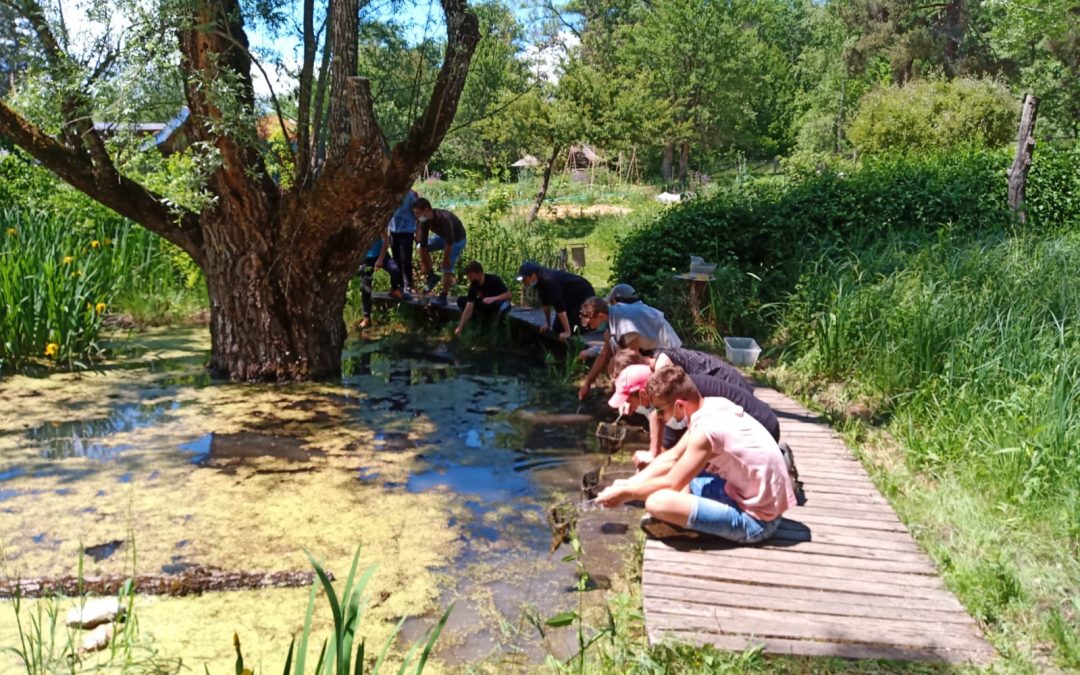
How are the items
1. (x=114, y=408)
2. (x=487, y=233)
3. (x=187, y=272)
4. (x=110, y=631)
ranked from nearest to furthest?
(x=110, y=631) → (x=114, y=408) → (x=187, y=272) → (x=487, y=233)

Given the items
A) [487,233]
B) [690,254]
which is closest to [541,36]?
[487,233]

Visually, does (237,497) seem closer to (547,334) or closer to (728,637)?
(728,637)

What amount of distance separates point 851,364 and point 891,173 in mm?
3838

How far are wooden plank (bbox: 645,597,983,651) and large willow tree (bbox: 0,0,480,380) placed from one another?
165 inches

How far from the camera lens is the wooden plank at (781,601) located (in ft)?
10.9

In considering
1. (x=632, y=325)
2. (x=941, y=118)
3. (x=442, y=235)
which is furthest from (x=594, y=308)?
(x=941, y=118)

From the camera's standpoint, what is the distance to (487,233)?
37.7 ft

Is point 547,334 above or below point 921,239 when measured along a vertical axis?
below

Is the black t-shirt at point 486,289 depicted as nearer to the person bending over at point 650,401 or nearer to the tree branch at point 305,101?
the tree branch at point 305,101

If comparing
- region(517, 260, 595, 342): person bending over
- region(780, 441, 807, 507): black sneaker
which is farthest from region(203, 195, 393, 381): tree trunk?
region(780, 441, 807, 507): black sneaker

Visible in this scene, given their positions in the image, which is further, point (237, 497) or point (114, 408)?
point (114, 408)

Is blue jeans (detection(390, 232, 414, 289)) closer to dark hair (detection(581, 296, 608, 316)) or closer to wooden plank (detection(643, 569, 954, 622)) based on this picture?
dark hair (detection(581, 296, 608, 316))

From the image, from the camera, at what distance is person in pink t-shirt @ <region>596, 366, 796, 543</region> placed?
3816 millimetres

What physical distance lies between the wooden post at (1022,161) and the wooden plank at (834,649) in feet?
25.4
